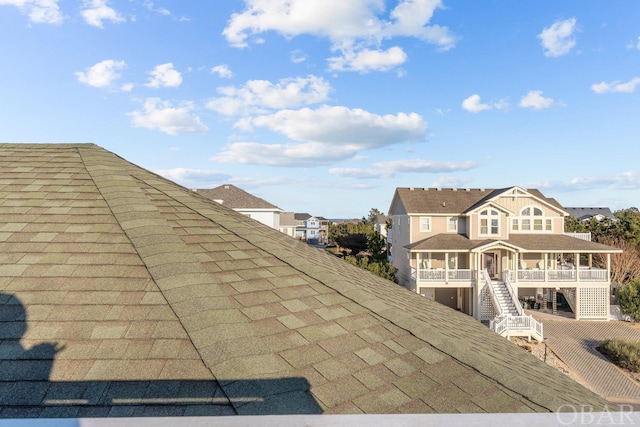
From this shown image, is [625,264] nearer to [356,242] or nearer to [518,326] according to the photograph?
[518,326]

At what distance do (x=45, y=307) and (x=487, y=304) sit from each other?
2488cm

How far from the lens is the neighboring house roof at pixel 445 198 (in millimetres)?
26703

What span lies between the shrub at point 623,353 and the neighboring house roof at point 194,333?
17.0 meters

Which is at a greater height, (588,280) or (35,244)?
(35,244)

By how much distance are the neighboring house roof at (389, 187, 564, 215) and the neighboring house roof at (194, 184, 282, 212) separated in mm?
14419

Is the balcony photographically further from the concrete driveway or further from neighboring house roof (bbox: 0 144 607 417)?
neighboring house roof (bbox: 0 144 607 417)

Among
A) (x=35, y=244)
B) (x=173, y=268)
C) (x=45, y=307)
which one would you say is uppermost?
(x=35, y=244)

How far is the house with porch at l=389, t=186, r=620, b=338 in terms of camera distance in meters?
23.2

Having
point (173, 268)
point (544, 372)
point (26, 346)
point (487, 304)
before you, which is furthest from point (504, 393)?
point (487, 304)

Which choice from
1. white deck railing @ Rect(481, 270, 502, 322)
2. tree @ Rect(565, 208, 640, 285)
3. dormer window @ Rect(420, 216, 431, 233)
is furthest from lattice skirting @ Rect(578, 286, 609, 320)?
dormer window @ Rect(420, 216, 431, 233)

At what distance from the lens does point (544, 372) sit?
4.31 metres

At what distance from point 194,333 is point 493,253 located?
27.6m

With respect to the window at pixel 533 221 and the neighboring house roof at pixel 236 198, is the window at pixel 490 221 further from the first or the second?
the neighboring house roof at pixel 236 198

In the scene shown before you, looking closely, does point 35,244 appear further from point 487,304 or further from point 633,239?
point 633,239
